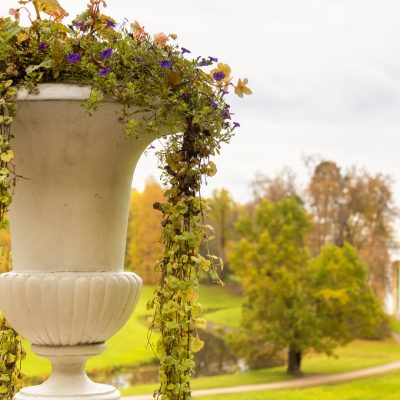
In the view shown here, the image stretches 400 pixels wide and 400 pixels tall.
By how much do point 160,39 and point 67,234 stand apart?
2.17ft

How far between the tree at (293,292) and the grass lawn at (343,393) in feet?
4.08

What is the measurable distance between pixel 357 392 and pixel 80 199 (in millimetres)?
10881

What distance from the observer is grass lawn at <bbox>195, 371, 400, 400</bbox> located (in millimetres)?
11248

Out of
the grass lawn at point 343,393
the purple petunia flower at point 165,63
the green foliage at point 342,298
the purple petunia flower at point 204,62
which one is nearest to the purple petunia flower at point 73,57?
the purple petunia flower at point 165,63

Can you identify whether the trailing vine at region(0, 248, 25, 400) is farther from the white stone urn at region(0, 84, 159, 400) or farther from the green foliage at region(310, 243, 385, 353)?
the green foliage at region(310, 243, 385, 353)

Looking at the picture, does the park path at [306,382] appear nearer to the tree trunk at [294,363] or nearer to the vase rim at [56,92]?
the tree trunk at [294,363]

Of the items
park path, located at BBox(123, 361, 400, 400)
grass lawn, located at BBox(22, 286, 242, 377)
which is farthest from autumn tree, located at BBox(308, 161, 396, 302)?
park path, located at BBox(123, 361, 400, 400)

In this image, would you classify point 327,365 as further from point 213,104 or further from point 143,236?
point 213,104

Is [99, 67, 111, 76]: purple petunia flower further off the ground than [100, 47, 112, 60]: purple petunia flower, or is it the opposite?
[100, 47, 112, 60]: purple petunia flower

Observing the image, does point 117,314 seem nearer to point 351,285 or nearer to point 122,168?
point 122,168

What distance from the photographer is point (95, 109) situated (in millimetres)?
2041

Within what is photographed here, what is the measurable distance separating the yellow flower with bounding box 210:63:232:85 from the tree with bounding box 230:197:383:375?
11957mm

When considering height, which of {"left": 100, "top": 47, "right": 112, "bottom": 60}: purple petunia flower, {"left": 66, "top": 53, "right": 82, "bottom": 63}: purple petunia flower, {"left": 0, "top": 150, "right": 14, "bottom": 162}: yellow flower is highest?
{"left": 100, "top": 47, "right": 112, "bottom": 60}: purple petunia flower

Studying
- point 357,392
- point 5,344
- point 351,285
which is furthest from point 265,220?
point 5,344
